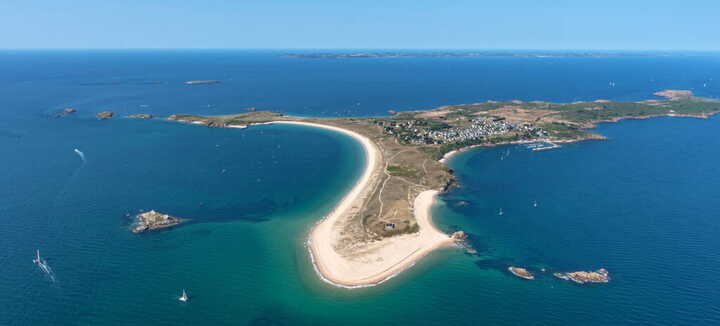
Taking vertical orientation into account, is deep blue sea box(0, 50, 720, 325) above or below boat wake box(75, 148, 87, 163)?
below

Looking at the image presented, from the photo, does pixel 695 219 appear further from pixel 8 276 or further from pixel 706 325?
pixel 8 276

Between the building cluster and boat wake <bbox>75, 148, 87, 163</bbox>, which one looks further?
the building cluster

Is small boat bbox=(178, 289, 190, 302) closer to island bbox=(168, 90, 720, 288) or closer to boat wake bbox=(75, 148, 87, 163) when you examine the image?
island bbox=(168, 90, 720, 288)

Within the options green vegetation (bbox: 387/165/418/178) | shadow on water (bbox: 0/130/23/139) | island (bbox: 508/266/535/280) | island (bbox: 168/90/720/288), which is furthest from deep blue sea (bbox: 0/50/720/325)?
shadow on water (bbox: 0/130/23/139)

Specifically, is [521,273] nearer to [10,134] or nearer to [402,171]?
[402,171]

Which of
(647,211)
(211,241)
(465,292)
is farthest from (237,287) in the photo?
(647,211)

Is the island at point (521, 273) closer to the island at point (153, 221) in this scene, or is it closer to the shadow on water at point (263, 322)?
the shadow on water at point (263, 322)

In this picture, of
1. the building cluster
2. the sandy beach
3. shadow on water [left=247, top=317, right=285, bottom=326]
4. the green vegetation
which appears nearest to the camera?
shadow on water [left=247, top=317, right=285, bottom=326]
